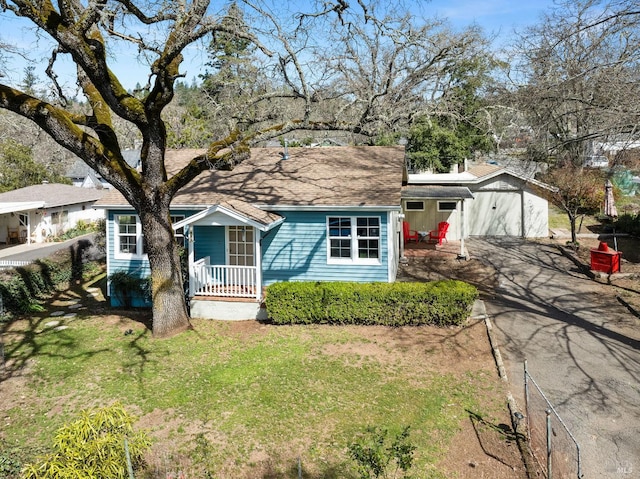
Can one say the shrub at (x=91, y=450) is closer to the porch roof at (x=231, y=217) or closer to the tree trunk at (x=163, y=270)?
the tree trunk at (x=163, y=270)

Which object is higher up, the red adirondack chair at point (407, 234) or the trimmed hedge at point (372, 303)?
the red adirondack chair at point (407, 234)

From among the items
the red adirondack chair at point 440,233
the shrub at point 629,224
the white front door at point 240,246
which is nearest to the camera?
the white front door at point 240,246

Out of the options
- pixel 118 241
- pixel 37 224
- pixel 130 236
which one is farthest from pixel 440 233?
pixel 37 224

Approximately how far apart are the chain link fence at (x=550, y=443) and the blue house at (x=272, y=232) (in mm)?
6423

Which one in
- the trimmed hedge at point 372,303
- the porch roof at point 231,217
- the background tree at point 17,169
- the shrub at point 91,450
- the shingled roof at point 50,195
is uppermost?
the background tree at point 17,169

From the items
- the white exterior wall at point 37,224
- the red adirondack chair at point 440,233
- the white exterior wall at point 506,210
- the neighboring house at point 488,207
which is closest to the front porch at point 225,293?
the red adirondack chair at point 440,233

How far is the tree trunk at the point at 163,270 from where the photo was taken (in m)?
11.8

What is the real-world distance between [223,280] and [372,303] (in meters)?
5.18

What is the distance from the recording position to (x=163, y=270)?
39.3ft

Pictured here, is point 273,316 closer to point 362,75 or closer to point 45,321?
point 45,321

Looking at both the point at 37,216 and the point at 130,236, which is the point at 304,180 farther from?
the point at 37,216

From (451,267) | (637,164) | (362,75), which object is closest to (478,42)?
(362,75)

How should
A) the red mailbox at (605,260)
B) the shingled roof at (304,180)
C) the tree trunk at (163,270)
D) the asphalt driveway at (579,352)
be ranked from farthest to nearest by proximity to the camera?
the red mailbox at (605,260), the shingled roof at (304,180), the tree trunk at (163,270), the asphalt driveway at (579,352)

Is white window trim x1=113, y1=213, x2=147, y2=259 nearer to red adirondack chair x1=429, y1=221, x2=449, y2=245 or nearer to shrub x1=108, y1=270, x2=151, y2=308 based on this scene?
shrub x1=108, y1=270, x2=151, y2=308
